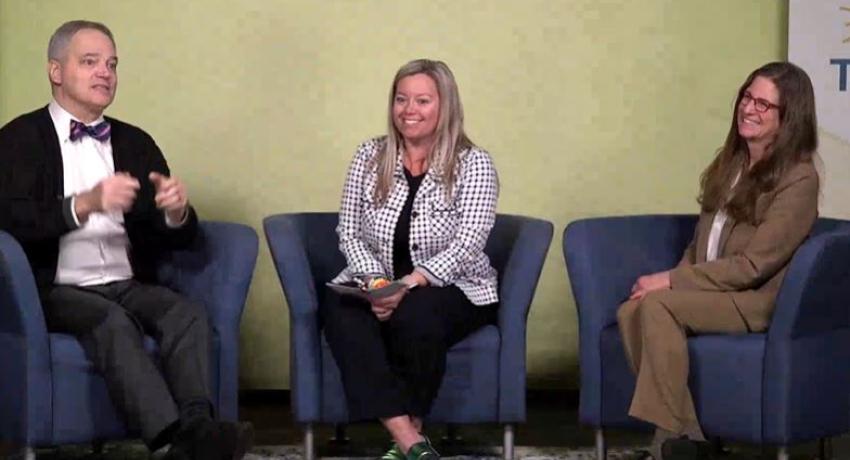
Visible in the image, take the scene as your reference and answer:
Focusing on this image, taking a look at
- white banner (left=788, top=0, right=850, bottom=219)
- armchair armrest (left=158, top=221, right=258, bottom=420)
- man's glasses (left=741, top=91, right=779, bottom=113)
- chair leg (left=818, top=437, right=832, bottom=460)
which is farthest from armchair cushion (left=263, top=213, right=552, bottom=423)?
white banner (left=788, top=0, right=850, bottom=219)

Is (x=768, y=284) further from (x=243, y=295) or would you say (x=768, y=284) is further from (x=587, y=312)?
(x=243, y=295)

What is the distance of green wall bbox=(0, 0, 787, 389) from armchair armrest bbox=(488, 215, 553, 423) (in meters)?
1.13

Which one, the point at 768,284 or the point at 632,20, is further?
the point at 632,20

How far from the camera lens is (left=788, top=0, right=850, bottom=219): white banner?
5.70 meters

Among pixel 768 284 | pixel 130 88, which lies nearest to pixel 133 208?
pixel 130 88

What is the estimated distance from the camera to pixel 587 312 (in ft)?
15.9

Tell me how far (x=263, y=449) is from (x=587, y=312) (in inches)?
47.1

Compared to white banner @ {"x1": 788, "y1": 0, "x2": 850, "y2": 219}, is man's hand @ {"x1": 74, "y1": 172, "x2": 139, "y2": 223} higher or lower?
lower

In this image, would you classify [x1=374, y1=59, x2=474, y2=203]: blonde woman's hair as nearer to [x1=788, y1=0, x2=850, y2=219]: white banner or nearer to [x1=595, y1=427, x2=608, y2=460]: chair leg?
[x1=595, y1=427, x2=608, y2=460]: chair leg

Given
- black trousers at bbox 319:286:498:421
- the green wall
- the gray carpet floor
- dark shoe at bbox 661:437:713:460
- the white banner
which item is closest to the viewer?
dark shoe at bbox 661:437:713:460

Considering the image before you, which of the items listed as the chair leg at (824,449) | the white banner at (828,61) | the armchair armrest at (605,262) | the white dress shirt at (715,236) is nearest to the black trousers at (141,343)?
the armchair armrest at (605,262)

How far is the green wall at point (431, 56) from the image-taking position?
5832mm

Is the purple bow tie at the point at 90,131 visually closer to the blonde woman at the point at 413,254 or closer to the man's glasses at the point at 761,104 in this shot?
the blonde woman at the point at 413,254

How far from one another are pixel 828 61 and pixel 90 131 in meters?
2.78
